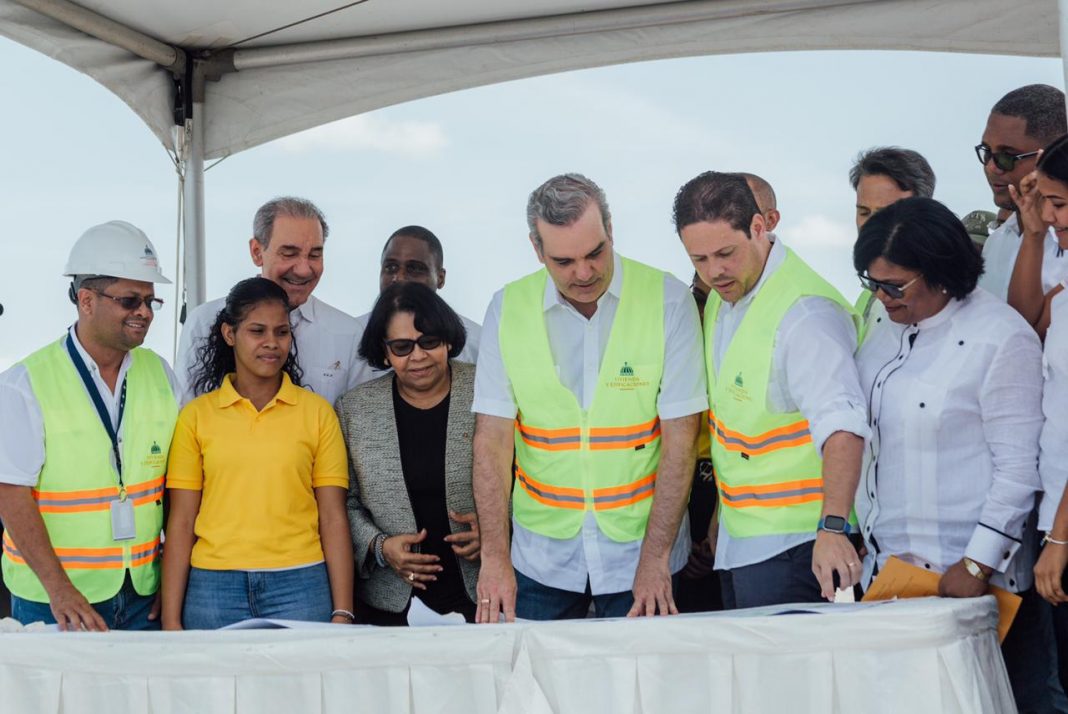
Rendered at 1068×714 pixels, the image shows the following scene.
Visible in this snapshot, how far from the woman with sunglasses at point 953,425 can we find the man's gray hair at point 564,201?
2.20ft

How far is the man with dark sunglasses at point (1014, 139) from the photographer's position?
301 centimetres

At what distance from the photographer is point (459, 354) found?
375 cm

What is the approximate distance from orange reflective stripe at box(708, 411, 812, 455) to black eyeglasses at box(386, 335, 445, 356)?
925mm

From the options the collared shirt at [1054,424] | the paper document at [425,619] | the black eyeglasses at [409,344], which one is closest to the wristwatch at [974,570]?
the collared shirt at [1054,424]

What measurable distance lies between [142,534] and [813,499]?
5.61ft

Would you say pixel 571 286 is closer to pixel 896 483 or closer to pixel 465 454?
pixel 465 454

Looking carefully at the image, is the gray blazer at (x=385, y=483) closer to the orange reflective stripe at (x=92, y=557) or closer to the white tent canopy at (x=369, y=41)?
the orange reflective stripe at (x=92, y=557)

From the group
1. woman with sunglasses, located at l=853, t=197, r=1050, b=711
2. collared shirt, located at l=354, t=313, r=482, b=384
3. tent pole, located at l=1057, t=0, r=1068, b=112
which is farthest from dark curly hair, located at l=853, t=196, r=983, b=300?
collared shirt, located at l=354, t=313, r=482, b=384

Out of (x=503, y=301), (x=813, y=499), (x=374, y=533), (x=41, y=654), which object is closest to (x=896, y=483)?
(x=813, y=499)

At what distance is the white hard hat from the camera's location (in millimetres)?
3258

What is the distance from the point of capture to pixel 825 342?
2.72m

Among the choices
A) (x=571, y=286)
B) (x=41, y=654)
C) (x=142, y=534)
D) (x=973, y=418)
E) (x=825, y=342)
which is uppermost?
(x=571, y=286)

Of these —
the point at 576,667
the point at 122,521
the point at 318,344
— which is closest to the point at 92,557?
the point at 122,521

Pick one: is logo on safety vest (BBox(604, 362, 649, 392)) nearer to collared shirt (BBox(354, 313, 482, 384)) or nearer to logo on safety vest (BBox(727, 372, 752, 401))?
logo on safety vest (BBox(727, 372, 752, 401))
